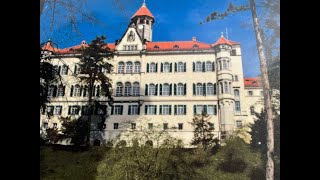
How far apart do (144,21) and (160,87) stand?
45.1 inches

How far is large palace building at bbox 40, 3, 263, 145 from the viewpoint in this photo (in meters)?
5.95

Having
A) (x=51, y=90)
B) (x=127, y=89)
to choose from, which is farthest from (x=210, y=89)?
(x=51, y=90)

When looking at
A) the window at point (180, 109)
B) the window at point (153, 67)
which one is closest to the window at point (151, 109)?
the window at point (180, 109)

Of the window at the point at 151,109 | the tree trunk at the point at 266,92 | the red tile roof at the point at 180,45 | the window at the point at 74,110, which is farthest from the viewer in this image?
the window at the point at 74,110

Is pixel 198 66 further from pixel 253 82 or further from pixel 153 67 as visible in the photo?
pixel 253 82

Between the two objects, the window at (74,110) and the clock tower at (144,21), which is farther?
the window at (74,110)

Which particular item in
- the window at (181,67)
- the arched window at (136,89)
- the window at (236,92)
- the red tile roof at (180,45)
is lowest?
the window at (236,92)

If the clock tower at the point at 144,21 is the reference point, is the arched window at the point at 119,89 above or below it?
below

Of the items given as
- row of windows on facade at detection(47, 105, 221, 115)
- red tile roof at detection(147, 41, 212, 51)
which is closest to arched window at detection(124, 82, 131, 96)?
row of windows on facade at detection(47, 105, 221, 115)

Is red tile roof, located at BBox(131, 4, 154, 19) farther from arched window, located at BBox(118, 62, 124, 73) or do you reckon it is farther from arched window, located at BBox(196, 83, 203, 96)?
arched window, located at BBox(196, 83, 203, 96)

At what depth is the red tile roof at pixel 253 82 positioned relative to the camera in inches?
230

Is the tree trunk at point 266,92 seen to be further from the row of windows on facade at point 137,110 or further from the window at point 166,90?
the window at point 166,90

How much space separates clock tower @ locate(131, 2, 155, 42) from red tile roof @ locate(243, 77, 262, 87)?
1.75 meters

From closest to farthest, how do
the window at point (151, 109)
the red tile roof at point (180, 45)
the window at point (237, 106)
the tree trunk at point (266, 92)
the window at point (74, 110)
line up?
the tree trunk at point (266, 92) → the window at point (237, 106) → the red tile roof at point (180, 45) → the window at point (151, 109) → the window at point (74, 110)
